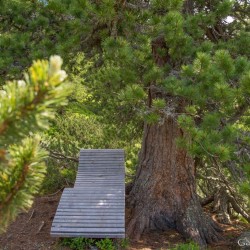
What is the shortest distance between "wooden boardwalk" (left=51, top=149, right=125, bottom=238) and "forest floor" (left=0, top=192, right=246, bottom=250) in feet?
1.38

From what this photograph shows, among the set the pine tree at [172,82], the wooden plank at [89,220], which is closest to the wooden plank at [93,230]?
the wooden plank at [89,220]

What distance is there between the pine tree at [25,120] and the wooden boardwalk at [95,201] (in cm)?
345

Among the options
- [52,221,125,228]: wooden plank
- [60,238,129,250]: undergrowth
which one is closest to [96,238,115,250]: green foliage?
[60,238,129,250]: undergrowth

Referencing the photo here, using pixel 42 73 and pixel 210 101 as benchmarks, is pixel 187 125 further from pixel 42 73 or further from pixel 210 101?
pixel 42 73

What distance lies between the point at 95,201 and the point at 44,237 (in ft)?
3.19

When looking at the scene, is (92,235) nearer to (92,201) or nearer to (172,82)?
(92,201)

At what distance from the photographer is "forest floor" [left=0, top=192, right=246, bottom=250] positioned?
5.31 meters

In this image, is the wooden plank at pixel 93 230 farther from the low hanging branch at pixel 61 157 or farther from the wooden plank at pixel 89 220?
the low hanging branch at pixel 61 157

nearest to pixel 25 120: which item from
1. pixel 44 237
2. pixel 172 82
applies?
pixel 172 82

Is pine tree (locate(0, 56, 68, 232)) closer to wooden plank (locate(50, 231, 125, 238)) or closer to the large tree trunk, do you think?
wooden plank (locate(50, 231, 125, 238))

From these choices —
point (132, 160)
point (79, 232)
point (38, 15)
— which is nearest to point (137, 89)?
point (79, 232)

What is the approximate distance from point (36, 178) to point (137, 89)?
99.9 inches

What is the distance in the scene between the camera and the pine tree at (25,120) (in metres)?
1.13

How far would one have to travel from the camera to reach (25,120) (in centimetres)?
117
